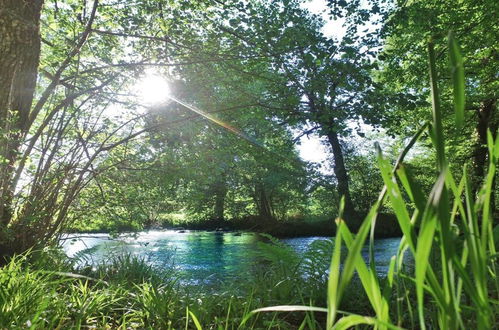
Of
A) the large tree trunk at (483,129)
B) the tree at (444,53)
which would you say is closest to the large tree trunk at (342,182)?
the tree at (444,53)

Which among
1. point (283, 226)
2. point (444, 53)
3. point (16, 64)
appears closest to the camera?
point (16, 64)

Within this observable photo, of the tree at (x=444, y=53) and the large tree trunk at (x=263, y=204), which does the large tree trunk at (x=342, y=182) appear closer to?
the large tree trunk at (x=263, y=204)

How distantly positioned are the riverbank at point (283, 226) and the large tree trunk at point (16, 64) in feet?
29.1

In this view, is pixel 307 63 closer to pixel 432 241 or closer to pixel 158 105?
pixel 158 105

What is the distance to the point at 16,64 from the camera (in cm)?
374

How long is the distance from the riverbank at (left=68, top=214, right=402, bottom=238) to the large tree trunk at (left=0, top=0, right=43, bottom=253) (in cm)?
886

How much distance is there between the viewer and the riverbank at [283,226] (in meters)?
15.5

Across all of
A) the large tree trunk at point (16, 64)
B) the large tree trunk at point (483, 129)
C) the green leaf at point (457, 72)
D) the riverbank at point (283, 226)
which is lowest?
the green leaf at point (457, 72)

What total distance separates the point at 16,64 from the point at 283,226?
15.0 m

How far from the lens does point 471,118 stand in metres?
15.3

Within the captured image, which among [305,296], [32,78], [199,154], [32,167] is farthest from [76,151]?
[305,296]

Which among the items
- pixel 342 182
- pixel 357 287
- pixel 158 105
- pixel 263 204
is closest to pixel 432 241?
pixel 357 287

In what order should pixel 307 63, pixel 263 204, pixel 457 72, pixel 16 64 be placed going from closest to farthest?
1. pixel 457 72
2. pixel 16 64
3. pixel 307 63
4. pixel 263 204

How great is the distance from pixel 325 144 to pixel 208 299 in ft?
57.4
